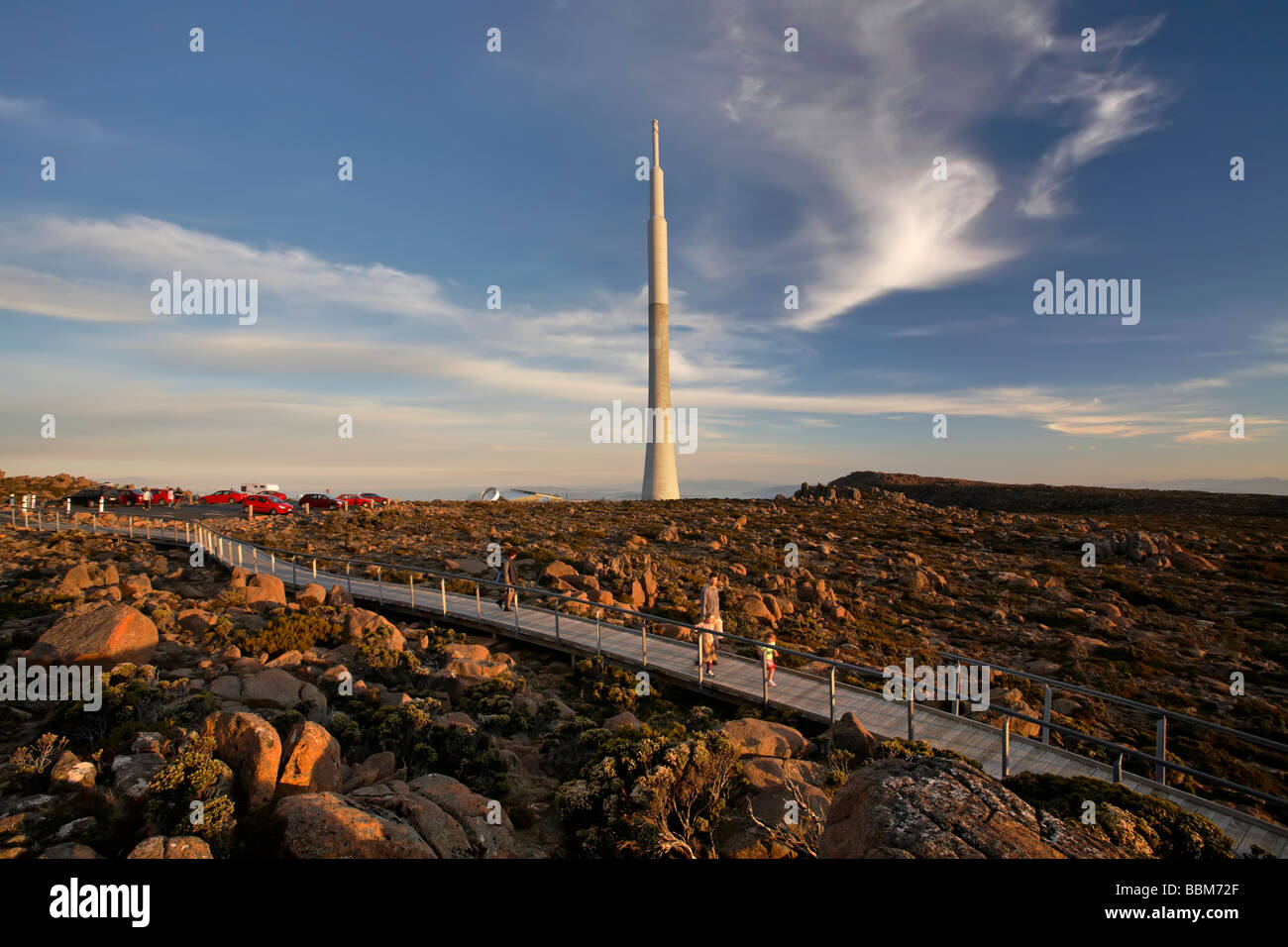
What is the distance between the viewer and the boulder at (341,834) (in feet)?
17.2

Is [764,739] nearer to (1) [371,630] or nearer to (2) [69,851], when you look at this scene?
(2) [69,851]

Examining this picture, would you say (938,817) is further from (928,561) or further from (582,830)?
(928,561)

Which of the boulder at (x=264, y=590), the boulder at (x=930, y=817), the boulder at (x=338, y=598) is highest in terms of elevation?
the boulder at (x=930, y=817)

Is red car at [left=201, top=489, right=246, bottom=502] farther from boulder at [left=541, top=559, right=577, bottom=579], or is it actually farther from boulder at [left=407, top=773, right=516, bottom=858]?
boulder at [left=407, top=773, right=516, bottom=858]

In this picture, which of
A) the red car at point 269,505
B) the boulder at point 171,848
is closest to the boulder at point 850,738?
the boulder at point 171,848

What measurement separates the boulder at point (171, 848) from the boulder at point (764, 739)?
6.74 m

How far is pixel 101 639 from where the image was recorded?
36.4 ft

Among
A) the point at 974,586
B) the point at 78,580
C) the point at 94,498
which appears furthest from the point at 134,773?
the point at 94,498

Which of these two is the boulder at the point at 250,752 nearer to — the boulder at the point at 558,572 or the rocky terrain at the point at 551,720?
the rocky terrain at the point at 551,720

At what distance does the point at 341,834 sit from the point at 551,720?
627cm

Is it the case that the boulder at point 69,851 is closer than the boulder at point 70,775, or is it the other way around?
the boulder at point 69,851
